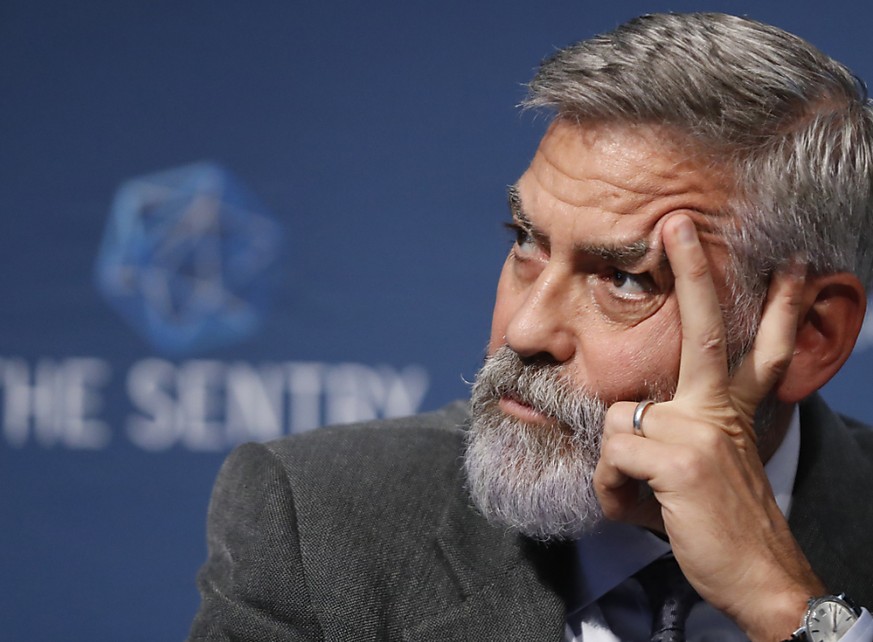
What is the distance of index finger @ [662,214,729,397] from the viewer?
1542mm

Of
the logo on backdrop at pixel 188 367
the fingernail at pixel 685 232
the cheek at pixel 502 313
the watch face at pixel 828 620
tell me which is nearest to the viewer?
the watch face at pixel 828 620

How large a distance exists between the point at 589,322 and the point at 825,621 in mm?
540

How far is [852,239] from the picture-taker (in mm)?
1727

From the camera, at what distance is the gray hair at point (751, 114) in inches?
63.9

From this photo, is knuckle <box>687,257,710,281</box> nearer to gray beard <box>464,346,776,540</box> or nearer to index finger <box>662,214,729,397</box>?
index finger <box>662,214,729,397</box>

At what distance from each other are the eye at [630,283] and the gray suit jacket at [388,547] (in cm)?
47


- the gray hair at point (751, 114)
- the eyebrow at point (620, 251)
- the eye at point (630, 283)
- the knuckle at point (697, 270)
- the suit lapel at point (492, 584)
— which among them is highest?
the gray hair at point (751, 114)

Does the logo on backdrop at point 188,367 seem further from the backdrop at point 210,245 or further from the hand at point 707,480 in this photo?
the hand at point 707,480

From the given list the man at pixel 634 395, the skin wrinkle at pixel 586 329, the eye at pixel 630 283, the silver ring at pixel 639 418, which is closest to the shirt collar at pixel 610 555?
the man at pixel 634 395

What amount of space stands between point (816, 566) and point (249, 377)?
172 centimetres

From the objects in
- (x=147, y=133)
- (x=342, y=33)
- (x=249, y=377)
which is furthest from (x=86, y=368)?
(x=342, y=33)

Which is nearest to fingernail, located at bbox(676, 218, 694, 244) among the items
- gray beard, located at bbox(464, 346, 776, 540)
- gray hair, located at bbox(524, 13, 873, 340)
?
gray hair, located at bbox(524, 13, 873, 340)

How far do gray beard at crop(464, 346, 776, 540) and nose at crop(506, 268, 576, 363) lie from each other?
0.03 meters

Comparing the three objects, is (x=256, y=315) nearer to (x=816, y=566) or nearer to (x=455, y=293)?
(x=455, y=293)
